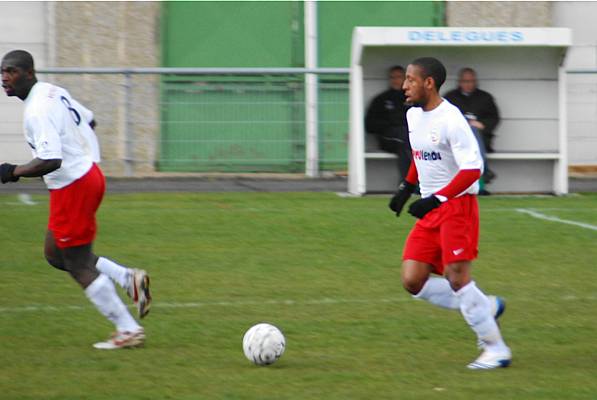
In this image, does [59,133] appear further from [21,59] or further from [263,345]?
[263,345]

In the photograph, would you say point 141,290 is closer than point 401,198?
No

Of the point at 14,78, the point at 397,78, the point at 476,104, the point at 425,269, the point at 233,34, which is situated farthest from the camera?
the point at 233,34

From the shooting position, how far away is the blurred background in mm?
18469

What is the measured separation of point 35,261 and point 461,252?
216 inches

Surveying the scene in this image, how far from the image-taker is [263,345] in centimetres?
716

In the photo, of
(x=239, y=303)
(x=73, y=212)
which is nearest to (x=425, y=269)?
(x=73, y=212)

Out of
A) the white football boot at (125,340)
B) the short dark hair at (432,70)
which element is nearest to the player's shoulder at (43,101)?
the white football boot at (125,340)

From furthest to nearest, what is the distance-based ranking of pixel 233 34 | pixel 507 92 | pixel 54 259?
pixel 233 34 → pixel 507 92 → pixel 54 259

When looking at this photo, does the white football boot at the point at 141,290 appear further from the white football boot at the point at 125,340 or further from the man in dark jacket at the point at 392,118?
the man in dark jacket at the point at 392,118

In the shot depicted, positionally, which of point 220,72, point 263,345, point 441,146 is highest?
point 220,72

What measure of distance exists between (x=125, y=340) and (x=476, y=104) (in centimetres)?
992

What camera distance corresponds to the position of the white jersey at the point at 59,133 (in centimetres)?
745

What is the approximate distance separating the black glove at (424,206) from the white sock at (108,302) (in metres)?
1.96

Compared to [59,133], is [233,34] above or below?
above
